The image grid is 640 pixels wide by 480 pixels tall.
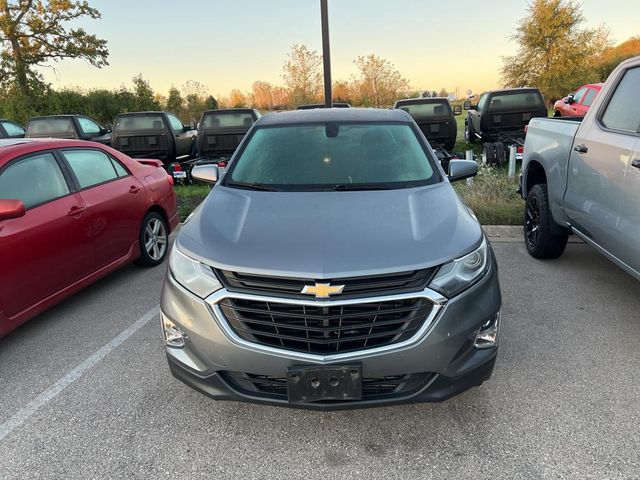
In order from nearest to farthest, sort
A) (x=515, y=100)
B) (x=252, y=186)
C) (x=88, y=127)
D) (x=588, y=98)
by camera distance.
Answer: (x=252, y=186) < (x=515, y=100) < (x=88, y=127) < (x=588, y=98)

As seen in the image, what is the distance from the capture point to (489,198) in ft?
23.6

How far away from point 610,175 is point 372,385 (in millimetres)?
2479

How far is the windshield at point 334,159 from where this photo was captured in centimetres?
325

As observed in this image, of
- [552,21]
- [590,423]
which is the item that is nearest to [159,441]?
[590,423]

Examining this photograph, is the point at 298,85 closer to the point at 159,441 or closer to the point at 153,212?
A: the point at 153,212

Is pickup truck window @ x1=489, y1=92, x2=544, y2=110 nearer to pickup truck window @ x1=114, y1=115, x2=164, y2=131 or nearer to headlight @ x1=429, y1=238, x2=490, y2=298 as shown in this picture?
pickup truck window @ x1=114, y1=115, x2=164, y2=131

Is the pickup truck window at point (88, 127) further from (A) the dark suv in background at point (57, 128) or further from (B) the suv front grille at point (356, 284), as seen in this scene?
(B) the suv front grille at point (356, 284)

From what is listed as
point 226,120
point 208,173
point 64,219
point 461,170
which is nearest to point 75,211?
point 64,219

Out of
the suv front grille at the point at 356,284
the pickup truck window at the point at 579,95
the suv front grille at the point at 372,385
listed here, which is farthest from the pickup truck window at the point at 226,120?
the pickup truck window at the point at 579,95

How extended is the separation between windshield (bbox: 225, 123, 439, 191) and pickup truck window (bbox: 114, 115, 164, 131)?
812 cm

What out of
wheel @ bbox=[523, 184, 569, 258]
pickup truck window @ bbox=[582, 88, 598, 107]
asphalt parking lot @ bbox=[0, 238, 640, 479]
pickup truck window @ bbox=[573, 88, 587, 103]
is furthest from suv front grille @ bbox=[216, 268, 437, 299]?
pickup truck window @ bbox=[573, 88, 587, 103]

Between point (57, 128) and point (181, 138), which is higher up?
point (57, 128)

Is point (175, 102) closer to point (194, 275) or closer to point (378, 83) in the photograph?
point (378, 83)

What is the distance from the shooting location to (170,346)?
2.46 meters
